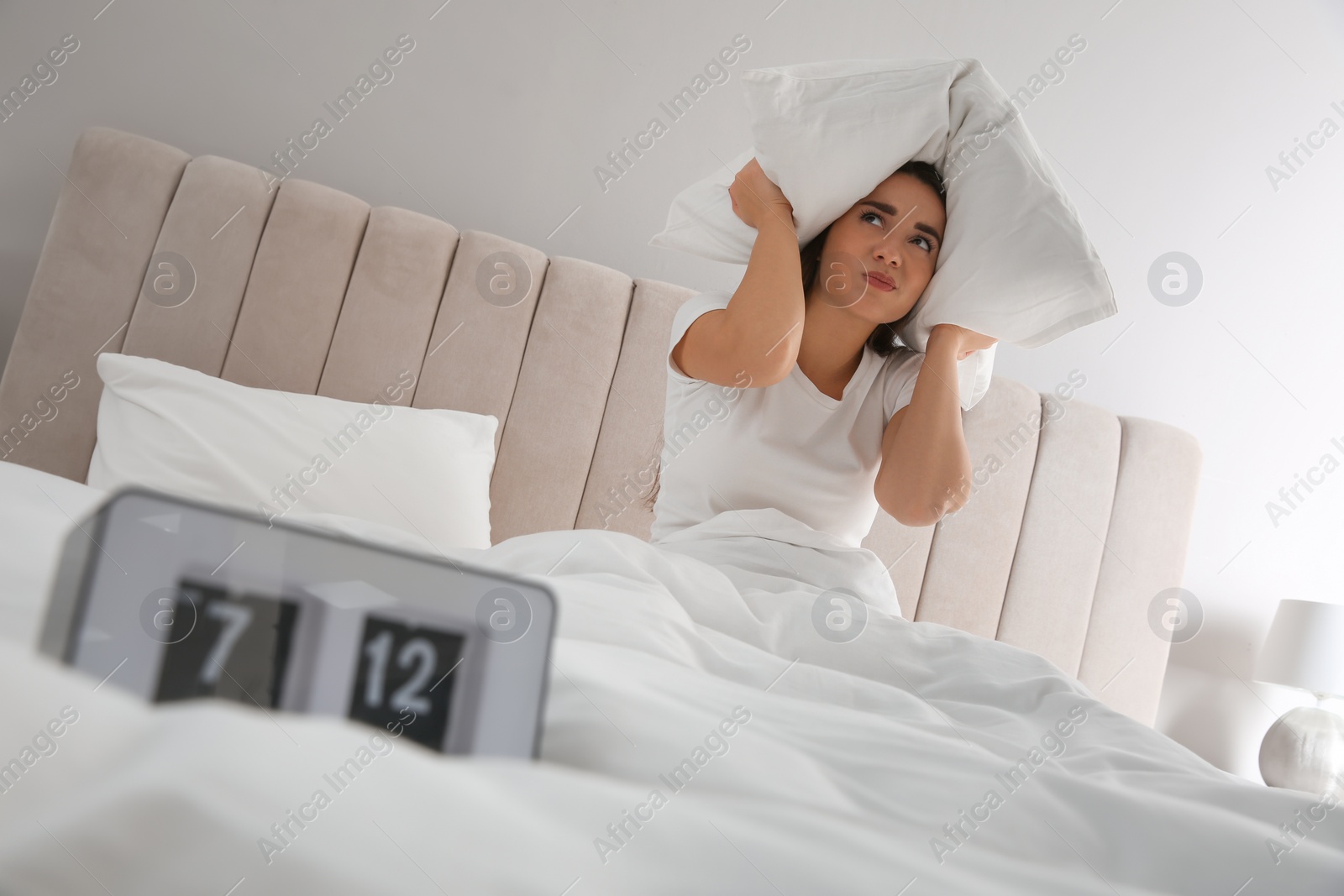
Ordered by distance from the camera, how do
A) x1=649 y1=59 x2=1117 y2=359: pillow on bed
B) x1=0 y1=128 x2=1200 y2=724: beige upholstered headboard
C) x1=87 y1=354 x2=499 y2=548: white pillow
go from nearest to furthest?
x1=649 y1=59 x2=1117 y2=359: pillow on bed → x1=87 y1=354 x2=499 y2=548: white pillow → x1=0 y1=128 x2=1200 y2=724: beige upholstered headboard

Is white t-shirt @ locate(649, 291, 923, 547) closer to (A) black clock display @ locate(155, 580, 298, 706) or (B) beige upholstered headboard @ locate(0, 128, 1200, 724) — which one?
(B) beige upholstered headboard @ locate(0, 128, 1200, 724)

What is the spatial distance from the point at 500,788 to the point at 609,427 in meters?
1.32

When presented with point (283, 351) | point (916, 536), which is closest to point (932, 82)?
point (916, 536)

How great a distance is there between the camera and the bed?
31 cm

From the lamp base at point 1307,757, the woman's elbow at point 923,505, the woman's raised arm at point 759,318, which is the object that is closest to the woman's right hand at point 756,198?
the woman's raised arm at point 759,318

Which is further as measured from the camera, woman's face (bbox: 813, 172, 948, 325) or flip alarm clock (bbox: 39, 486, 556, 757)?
woman's face (bbox: 813, 172, 948, 325)

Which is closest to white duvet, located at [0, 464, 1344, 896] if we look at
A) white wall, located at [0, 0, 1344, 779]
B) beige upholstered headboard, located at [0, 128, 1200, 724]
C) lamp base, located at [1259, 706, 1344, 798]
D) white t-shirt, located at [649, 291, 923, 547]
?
white t-shirt, located at [649, 291, 923, 547]

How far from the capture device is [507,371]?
163 centimetres

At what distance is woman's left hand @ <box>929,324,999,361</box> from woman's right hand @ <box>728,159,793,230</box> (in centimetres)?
25

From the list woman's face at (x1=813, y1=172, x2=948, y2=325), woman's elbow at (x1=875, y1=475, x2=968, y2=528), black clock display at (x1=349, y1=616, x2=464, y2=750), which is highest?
woman's face at (x1=813, y1=172, x2=948, y2=325)

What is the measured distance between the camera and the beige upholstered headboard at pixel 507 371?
4.81 ft

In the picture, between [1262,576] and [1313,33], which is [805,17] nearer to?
[1313,33]

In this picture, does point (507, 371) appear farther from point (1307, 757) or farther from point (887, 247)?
point (1307, 757)

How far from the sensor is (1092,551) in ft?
6.25
